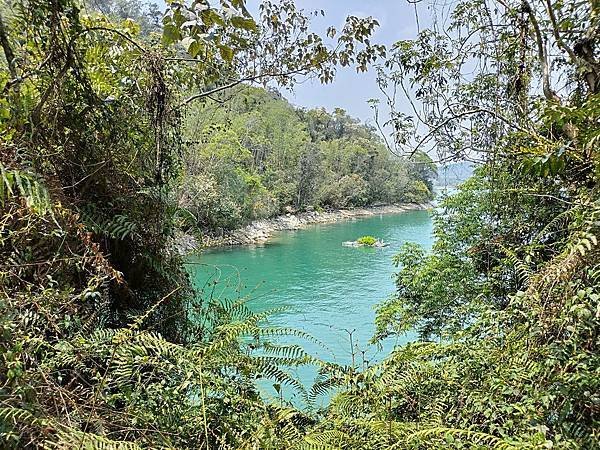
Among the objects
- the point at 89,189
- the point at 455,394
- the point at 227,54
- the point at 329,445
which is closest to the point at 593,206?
the point at 455,394

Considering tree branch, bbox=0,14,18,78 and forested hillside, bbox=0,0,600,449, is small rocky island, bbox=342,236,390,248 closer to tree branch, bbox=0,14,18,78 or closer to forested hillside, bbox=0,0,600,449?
forested hillside, bbox=0,0,600,449

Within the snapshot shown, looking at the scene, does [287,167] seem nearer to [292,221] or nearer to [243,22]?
[292,221]

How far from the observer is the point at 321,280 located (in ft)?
39.2

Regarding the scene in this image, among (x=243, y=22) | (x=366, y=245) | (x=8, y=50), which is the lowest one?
(x=366, y=245)

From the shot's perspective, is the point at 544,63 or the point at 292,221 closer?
the point at 544,63

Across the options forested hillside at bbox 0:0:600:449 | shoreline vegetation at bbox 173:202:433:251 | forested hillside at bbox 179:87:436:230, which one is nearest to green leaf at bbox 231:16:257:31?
forested hillside at bbox 0:0:600:449

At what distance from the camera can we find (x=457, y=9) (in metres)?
3.61

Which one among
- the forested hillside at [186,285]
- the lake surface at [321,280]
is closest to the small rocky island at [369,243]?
the lake surface at [321,280]

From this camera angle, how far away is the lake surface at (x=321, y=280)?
6.32 meters

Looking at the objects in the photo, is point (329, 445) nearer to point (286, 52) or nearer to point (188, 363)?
point (188, 363)

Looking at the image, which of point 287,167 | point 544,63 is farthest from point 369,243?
point 544,63

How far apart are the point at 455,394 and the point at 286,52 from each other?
266 cm

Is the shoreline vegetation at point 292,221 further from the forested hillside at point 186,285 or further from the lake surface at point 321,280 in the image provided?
the forested hillside at point 186,285

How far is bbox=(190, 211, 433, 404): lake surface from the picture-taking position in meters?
6.32
